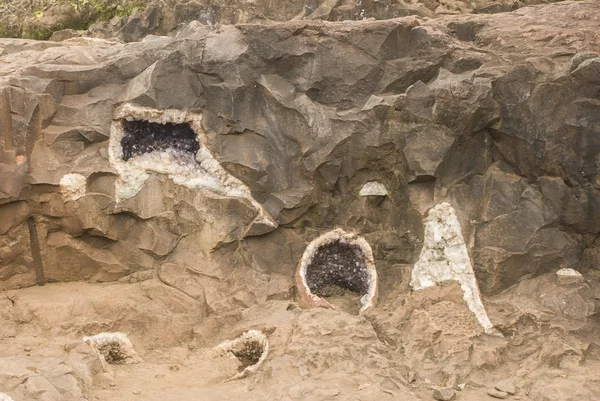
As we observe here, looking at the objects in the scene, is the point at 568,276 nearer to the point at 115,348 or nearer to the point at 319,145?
the point at 319,145

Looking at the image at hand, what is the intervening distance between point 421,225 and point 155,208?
96.8 inches

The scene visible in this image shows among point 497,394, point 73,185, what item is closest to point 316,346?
point 497,394

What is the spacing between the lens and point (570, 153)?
6.72m

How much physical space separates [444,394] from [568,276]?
1.92 m

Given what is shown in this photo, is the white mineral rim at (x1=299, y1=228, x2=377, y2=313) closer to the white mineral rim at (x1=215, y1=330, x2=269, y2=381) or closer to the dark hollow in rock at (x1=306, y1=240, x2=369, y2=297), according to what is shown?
the dark hollow in rock at (x1=306, y1=240, x2=369, y2=297)

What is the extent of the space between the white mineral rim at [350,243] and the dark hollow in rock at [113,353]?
1.70 meters

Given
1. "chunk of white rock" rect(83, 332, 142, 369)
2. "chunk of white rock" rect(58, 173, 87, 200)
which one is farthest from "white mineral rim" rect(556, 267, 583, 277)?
"chunk of white rock" rect(58, 173, 87, 200)

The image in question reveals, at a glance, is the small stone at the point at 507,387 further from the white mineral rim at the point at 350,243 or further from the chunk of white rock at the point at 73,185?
the chunk of white rock at the point at 73,185

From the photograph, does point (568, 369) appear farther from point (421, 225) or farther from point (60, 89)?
point (60, 89)

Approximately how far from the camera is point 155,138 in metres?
6.93

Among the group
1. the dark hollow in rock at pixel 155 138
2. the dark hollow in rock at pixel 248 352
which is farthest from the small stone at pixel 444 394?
the dark hollow in rock at pixel 155 138

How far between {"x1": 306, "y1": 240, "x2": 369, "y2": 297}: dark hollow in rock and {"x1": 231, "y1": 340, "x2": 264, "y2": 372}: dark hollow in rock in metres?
1.04

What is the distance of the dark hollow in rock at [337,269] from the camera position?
23.0ft

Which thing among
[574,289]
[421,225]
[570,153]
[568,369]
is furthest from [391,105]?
[568,369]
